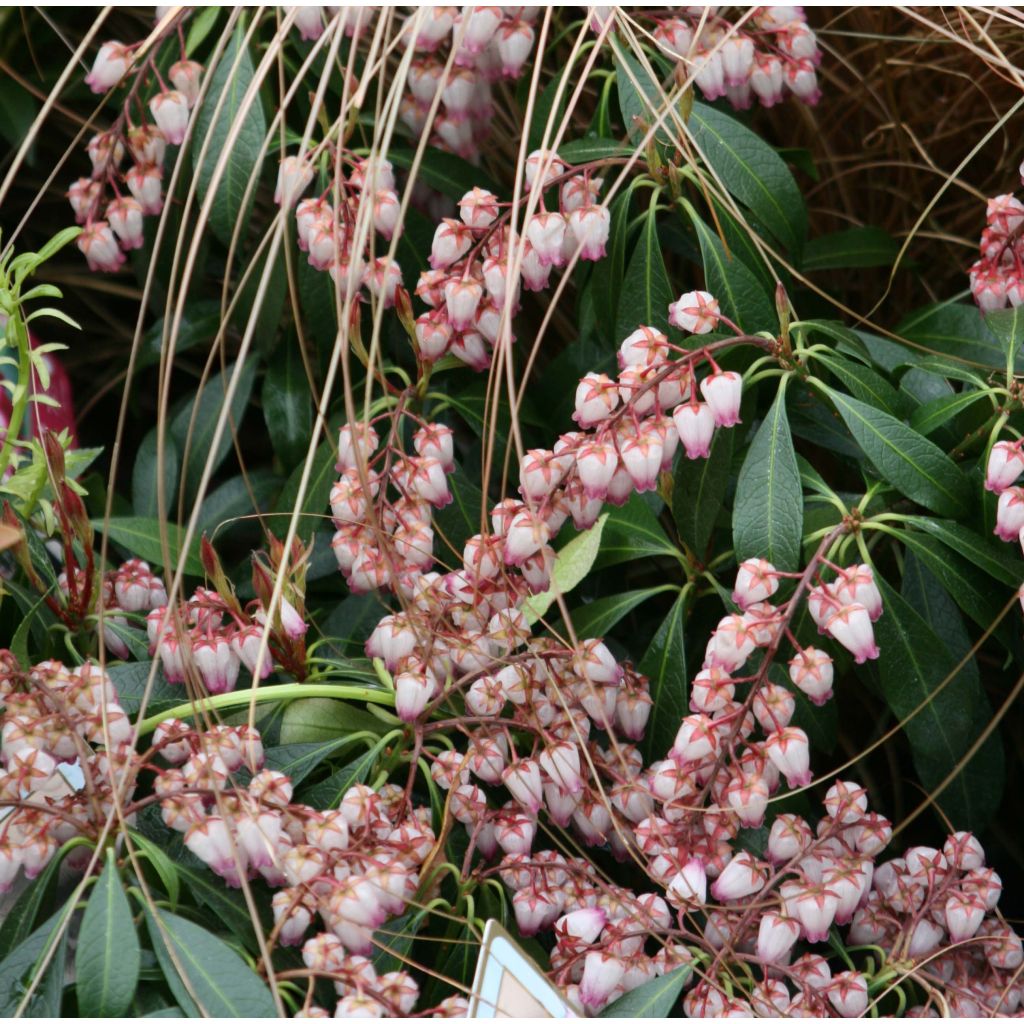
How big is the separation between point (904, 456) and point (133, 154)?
2.44 ft

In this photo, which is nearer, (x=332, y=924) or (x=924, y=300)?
(x=332, y=924)

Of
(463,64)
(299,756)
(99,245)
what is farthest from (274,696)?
(463,64)

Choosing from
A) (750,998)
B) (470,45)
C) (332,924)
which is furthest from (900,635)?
(470,45)

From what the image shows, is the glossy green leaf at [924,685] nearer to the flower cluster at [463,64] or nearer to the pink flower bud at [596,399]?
the pink flower bud at [596,399]

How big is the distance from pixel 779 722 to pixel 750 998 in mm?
185

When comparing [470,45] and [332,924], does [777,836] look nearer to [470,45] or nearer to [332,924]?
[332,924]

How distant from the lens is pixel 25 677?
0.94 metres

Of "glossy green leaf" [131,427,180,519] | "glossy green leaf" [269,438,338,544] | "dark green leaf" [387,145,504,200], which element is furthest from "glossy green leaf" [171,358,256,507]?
"dark green leaf" [387,145,504,200]

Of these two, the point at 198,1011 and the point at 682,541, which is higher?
the point at 682,541

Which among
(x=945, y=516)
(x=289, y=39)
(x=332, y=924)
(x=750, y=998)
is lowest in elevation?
(x=750, y=998)

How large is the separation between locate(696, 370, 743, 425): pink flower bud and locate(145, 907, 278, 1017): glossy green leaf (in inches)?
18.0

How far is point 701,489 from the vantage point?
3.45 feet

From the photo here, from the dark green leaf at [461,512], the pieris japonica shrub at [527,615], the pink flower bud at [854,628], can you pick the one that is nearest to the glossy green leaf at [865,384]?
the pieris japonica shrub at [527,615]

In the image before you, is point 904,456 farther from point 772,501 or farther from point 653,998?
point 653,998
